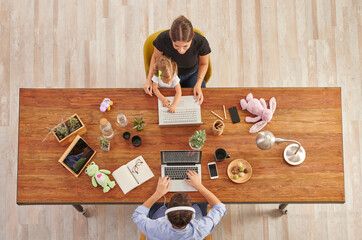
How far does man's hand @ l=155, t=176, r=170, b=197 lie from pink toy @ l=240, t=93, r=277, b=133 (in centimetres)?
70

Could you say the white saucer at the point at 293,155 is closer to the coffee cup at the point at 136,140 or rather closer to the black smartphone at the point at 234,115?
the black smartphone at the point at 234,115

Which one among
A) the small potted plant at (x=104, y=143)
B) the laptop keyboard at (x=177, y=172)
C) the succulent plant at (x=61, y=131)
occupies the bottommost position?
the laptop keyboard at (x=177, y=172)

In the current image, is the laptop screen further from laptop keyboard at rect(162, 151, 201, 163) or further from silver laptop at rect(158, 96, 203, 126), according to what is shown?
silver laptop at rect(158, 96, 203, 126)

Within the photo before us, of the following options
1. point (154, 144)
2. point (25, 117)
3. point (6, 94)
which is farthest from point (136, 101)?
point (6, 94)

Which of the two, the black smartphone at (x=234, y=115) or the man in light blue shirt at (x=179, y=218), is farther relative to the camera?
the black smartphone at (x=234, y=115)

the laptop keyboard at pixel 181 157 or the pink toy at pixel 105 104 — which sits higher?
the pink toy at pixel 105 104

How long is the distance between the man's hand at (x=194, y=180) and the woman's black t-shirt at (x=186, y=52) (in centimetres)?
87

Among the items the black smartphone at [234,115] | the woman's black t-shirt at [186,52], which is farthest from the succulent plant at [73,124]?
the black smartphone at [234,115]

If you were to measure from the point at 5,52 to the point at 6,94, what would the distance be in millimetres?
502

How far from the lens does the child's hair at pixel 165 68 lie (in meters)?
1.94

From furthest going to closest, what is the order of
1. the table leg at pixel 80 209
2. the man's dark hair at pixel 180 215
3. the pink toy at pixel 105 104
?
the table leg at pixel 80 209 → the pink toy at pixel 105 104 → the man's dark hair at pixel 180 215

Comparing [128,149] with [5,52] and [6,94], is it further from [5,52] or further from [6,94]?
[5,52]

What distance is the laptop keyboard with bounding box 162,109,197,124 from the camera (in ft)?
6.42

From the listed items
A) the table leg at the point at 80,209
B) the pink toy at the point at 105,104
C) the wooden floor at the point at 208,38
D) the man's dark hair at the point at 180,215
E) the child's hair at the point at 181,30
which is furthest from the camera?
the wooden floor at the point at 208,38
